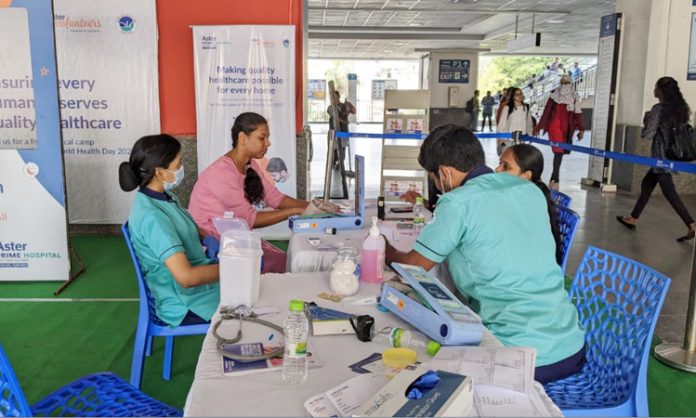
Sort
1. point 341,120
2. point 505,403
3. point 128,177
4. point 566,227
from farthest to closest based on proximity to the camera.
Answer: point 341,120
point 566,227
point 128,177
point 505,403

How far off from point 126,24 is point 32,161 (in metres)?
1.72

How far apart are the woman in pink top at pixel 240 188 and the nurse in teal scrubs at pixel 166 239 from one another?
0.55m

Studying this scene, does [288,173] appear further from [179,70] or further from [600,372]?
[600,372]

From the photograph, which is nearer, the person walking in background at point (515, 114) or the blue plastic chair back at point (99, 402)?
the blue plastic chair back at point (99, 402)

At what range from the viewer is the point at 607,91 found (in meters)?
8.41

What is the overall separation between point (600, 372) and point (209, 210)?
1.92 m

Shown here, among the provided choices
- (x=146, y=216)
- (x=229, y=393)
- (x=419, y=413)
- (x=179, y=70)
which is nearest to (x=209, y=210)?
(x=146, y=216)

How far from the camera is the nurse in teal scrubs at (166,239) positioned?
220 centimetres

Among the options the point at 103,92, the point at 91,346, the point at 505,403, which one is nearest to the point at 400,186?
the point at 103,92

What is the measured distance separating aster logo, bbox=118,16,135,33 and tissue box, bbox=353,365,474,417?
194 inches

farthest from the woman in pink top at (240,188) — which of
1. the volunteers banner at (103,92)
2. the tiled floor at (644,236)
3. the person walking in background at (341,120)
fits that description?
the person walking in background at (341,120)

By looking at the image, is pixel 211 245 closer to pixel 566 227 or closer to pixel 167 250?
pixel 167 250

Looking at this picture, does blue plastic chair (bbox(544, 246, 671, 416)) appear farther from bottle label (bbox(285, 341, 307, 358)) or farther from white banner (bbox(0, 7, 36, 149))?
white banner (bbox(0, 7, 36, 149))

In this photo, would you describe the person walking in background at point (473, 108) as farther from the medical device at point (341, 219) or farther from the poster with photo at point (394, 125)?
the medical device at point (341, 219)
